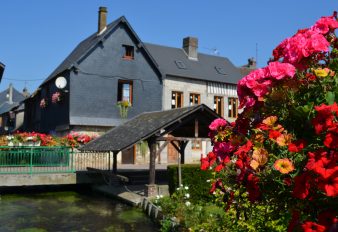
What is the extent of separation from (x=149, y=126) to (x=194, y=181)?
133 inches

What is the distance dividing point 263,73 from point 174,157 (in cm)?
2735

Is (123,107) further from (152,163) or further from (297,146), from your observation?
(297,146)

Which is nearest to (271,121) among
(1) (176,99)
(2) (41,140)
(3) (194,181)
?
(3) (194,181)

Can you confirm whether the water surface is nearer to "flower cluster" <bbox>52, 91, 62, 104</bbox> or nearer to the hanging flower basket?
the hanging flower basket

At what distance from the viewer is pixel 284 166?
8.39 feet

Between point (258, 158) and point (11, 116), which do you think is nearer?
point (258, 158)

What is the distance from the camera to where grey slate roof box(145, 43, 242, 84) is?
3095cm

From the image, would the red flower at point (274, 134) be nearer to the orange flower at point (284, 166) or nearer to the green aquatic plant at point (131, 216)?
the orange flower at point (284, 166)

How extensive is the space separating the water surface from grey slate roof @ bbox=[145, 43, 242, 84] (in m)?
15.4

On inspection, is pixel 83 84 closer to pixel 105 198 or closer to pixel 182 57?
pixel 182 57

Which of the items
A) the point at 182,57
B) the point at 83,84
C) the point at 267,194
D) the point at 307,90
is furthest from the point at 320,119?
the point at 182,57

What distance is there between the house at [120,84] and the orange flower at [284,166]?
2410cm

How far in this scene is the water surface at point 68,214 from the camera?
11430 mm

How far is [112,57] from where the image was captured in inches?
1102
